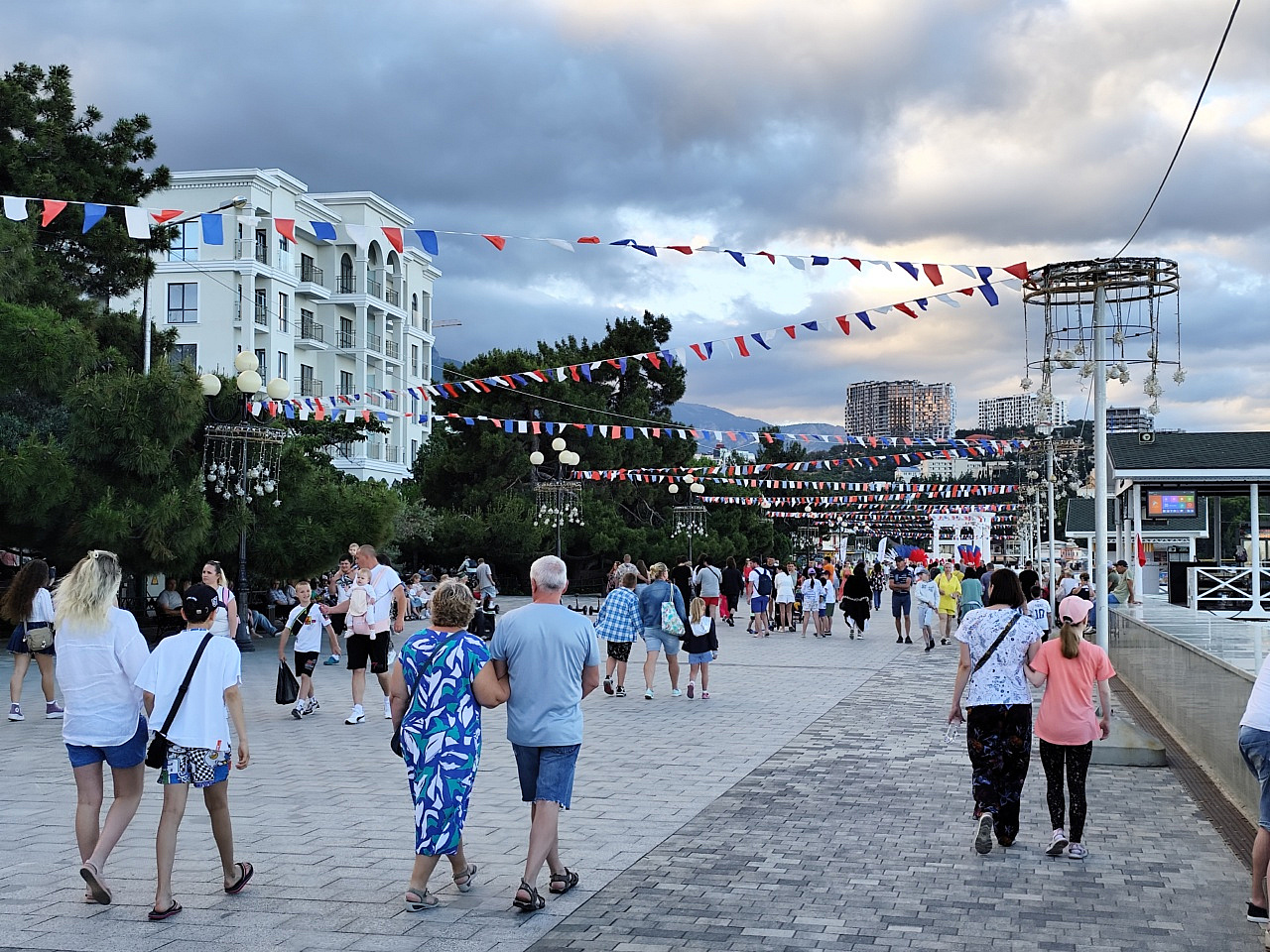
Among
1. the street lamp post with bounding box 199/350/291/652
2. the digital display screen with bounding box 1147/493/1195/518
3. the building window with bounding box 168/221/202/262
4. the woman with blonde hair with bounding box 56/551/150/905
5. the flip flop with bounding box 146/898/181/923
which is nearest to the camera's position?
the flip flop with bounding box 146/898/181/923

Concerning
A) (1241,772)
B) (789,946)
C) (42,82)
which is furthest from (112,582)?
(42,82)

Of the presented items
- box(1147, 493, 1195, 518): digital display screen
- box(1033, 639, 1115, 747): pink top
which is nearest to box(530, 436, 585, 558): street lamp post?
box(1147, 493, 1195, 518): digital display screen

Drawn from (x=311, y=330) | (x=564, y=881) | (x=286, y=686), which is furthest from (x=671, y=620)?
(x=311, y=330)

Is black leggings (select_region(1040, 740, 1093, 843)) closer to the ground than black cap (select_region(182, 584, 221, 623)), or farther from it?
closer to the ground

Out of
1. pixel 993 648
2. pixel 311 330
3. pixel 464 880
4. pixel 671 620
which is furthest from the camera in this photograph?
pixel 311 330

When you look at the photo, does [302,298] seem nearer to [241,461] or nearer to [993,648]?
[241,461]

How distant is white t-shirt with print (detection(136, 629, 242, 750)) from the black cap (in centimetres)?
7

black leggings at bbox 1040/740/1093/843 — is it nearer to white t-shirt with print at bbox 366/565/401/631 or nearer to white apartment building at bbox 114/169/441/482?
white t-shirt with print at bbox 366/565/401/631

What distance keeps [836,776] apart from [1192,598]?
483 inches

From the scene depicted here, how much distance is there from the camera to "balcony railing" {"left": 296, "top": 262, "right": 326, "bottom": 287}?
56.6 metres

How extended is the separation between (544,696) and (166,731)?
1743 mm

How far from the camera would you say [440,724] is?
6.07 meters

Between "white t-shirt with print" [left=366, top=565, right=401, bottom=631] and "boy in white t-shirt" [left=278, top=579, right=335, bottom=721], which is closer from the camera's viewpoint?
"white t-shirt with print" [left=366, top=565, right=401, bottom=631]

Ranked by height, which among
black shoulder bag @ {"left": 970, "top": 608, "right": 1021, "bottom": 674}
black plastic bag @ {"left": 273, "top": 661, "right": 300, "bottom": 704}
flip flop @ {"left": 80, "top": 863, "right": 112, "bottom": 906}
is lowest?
flip flop @ {"left": 80, "top": 863, "right": 112, "bottom": 906}
